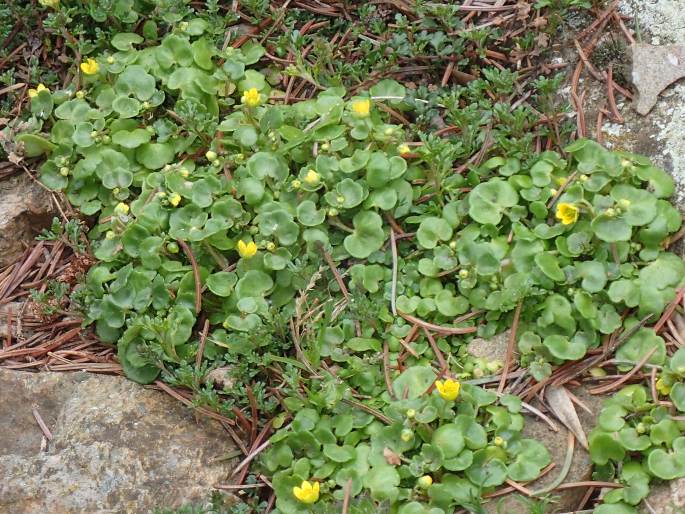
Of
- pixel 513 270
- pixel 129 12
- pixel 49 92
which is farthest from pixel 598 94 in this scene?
pixel 49 92

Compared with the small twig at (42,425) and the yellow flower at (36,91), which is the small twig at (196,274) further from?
the yellow flower at (36,91)

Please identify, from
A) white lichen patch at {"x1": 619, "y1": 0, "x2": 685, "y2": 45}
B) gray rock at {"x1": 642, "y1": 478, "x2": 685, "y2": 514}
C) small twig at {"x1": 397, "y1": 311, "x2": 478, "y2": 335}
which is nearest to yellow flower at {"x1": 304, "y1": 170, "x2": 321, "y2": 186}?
small twig at {"x1": 397, "y1": 311, "x2": 478, "y2": 335}

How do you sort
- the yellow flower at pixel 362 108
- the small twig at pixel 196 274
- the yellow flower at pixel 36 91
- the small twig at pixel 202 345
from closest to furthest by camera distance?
the small twig at pixel 202 345 → the small twig at pixel 196 274 → the yellow flower at pixel 362 108 → the yellow flower at pixel 36 91

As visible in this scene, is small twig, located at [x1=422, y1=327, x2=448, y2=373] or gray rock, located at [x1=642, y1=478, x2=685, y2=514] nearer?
gray rock, located at [x1=642, y1=478, x2=685, y2=514]

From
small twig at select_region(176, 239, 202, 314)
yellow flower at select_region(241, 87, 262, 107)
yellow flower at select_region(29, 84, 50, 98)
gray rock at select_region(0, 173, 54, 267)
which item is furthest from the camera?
yellow flower at select_region(29, 84, 50, 98)

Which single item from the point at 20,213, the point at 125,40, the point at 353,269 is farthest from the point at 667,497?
the point at 125,40

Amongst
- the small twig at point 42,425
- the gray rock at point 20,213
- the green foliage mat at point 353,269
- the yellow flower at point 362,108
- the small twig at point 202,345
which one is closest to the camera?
the green foliage mat at point 353,269

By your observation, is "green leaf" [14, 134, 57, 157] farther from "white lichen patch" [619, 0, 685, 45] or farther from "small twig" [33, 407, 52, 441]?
"white lichen patch" [619, 0, 685, 45]

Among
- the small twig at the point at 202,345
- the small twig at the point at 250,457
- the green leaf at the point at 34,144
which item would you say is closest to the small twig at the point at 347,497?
the small twig at the point at 250,457
